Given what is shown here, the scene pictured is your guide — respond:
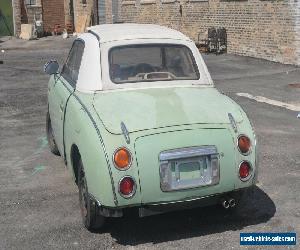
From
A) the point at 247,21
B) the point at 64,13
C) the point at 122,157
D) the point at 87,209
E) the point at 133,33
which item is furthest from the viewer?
the point at 64,13

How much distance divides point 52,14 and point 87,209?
31047 mm

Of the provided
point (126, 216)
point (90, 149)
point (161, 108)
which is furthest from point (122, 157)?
point (126, 216)

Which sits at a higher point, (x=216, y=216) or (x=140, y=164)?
(x=140, y=164)

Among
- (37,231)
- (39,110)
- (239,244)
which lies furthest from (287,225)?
(39,110)

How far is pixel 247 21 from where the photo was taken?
18172 millimetres

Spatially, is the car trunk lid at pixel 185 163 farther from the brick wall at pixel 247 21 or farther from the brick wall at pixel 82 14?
the brick wall at pixel 82 14

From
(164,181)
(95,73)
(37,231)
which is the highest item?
(95,73)

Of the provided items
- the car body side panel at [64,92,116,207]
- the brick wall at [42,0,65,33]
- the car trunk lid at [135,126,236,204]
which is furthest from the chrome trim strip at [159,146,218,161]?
the brick wall at [42,0,65,33]

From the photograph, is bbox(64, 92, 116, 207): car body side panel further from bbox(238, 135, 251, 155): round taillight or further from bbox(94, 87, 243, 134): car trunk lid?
bbox(238, 135, 251, 155): round taillight

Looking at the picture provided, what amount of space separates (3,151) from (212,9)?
50.8 feet

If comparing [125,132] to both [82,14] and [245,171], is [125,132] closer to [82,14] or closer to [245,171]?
[245,171]

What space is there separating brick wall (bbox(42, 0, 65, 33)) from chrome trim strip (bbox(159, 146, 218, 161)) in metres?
30.6

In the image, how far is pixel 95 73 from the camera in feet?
16.4

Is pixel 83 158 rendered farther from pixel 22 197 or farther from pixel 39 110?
pixel 39 110
